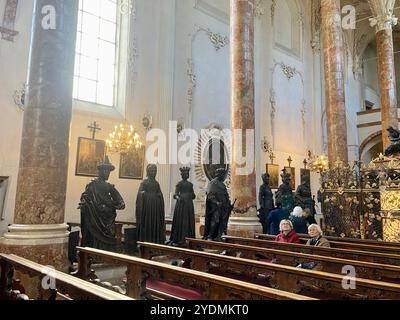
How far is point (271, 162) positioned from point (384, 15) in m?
7.56

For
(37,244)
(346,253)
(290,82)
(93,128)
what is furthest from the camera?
(290,82)

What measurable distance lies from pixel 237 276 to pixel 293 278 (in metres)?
1.25

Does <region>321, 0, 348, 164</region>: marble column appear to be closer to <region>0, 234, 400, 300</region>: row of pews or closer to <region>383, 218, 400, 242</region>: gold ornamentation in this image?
<region>383, 218, 400, 242</region>: gold ornamentation

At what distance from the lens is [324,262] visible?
3939 mm

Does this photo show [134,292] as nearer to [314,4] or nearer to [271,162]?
[271,162]

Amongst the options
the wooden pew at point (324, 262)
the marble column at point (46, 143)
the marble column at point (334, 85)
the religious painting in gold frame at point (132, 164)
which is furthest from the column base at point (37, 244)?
the marble column at point (334, 85)

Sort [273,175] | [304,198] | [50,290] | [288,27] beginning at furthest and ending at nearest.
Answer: [288,27]
[273,175]
[304,198]
[50,290]

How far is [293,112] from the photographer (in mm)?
17484

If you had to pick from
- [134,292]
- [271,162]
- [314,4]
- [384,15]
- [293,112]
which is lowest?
[134,292]

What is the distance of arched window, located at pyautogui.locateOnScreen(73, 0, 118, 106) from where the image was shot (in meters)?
11.0

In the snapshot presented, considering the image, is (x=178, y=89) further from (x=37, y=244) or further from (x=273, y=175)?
(x=37, y=244)

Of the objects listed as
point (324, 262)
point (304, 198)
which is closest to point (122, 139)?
point (304, 198)

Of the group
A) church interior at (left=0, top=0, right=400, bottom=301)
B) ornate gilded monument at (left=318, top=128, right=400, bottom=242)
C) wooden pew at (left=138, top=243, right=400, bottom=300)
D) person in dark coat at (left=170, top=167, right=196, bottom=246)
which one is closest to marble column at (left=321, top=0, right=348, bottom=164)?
church interior at (left=0, top=0, right=400, bottom=301)
